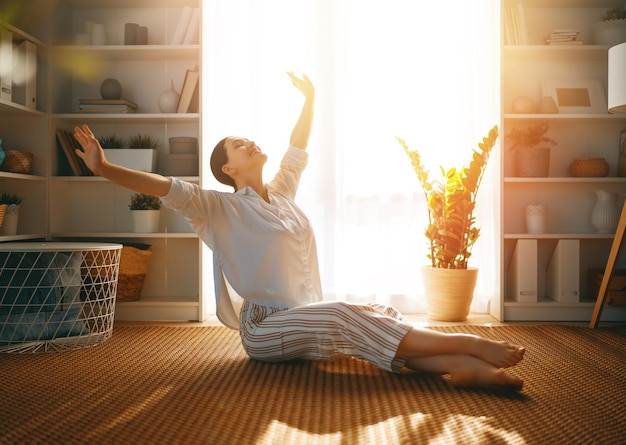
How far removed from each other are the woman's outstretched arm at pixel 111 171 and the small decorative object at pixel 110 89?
1508 millimetres

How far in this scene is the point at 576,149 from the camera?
342 cm

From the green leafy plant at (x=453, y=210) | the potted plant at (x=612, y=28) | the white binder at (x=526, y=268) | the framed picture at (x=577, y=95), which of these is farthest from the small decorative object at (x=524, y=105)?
the white binder at (x=526, y=268)

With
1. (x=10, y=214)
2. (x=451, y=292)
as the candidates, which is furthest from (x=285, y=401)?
(x=10, y=214)

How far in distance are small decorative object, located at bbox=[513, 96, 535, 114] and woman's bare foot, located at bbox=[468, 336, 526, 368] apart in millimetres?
1838

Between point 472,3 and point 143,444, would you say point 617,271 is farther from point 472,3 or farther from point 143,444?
point 143,444

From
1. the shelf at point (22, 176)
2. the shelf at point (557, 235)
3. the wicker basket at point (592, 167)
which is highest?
the wicker basket at point (592, 167)

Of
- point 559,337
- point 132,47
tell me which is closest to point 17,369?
point 132,47

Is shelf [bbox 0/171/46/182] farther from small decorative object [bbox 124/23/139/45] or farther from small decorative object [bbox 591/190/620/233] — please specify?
small decorative object [bbox 591/190/620/233]

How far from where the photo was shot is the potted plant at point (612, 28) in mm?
3158

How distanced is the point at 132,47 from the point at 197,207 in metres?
1.52

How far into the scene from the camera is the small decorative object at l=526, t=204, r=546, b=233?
324 cm

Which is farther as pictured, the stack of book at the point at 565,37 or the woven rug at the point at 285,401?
the stack of book at the point at 565,37

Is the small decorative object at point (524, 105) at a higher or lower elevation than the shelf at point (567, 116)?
higher

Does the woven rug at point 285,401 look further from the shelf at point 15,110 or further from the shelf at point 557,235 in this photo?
the shelf at point 15,110
